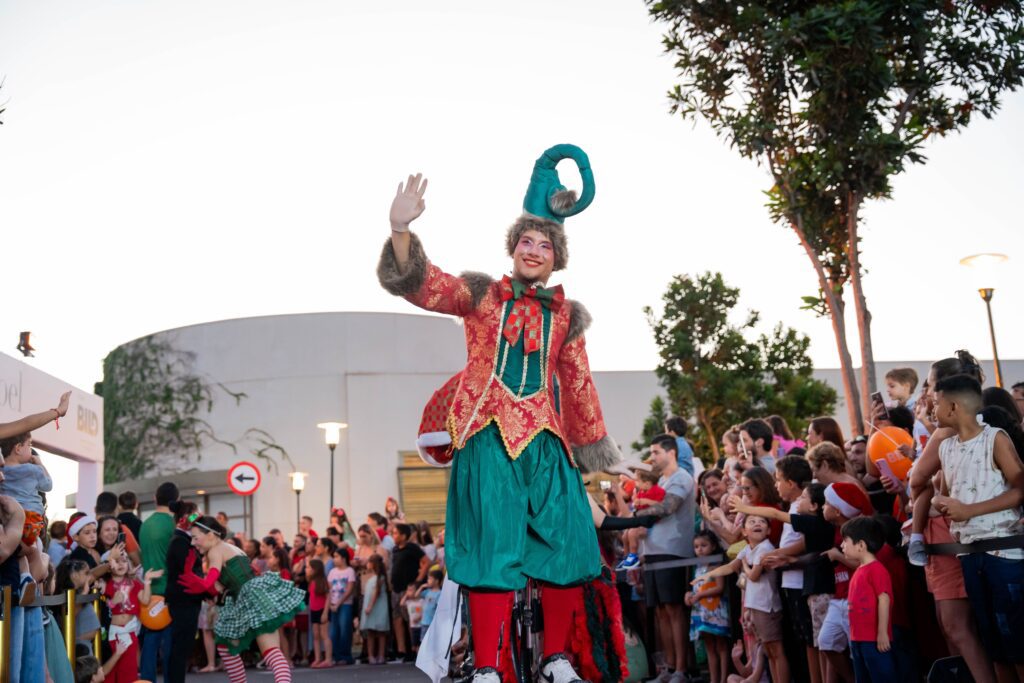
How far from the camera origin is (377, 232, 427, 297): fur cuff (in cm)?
505

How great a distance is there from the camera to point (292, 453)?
28.6m

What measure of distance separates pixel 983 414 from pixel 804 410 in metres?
16.3

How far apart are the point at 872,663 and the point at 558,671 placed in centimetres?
216

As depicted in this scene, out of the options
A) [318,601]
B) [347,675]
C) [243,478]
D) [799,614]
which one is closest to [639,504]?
[799,614]

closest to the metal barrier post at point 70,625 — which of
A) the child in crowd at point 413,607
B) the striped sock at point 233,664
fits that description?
the striped sock at point 233,664

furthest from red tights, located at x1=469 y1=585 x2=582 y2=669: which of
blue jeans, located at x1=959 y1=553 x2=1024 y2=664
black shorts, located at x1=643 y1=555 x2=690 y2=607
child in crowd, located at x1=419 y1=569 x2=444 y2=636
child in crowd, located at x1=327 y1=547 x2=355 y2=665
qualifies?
child in crowd, located at x1=327 y1=547 x2=355 y2=665

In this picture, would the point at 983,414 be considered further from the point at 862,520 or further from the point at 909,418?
the point at 909,418

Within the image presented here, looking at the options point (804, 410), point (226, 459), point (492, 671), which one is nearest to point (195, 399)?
point (226, 459)

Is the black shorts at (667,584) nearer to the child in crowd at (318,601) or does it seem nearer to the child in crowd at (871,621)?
the child in crowd at (871,621)

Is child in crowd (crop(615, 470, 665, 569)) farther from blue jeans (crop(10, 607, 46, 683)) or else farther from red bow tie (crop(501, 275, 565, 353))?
blue jeans (crop(10, 607, 46, 683))

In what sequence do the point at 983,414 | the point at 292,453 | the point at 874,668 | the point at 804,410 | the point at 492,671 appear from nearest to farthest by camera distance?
the point at 492,671 → the point at 983,414 → the point at 874,668 → the point at 804,410 → the point at 292,453

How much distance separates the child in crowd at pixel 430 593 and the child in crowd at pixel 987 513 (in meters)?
7.68

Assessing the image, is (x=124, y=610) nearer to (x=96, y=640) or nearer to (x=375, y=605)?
(x=96, y=640)

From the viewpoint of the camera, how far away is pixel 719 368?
2083 cm
